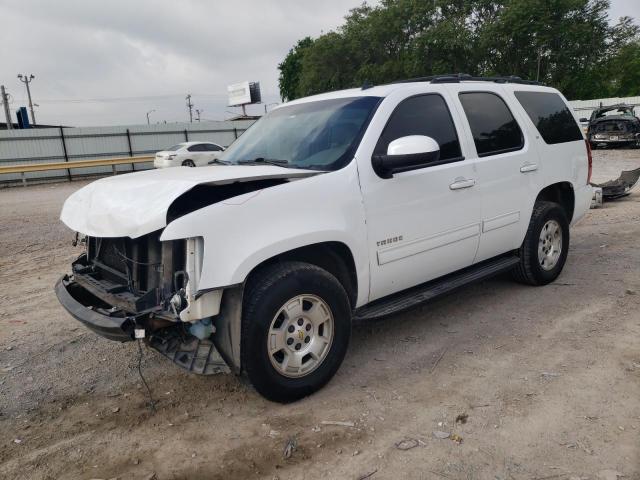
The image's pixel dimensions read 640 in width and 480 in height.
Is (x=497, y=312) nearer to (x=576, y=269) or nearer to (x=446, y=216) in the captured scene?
(x=446, y=216)

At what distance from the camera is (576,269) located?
18.4ft

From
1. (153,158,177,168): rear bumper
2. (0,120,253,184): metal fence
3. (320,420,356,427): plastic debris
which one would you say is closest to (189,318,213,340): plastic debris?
(320,420,356,427): plastic debris

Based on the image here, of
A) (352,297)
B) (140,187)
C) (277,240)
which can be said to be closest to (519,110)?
(352,297)

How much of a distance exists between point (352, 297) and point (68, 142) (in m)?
25.5

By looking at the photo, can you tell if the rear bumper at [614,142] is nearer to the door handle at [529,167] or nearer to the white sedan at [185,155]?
the white sedan at [185,155]

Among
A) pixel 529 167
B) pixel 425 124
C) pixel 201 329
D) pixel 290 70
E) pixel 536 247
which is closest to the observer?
pixel 201 329

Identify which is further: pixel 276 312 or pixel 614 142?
pixel 614 142

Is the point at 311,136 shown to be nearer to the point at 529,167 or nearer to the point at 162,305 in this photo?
the point at 162,305

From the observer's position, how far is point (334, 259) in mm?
3367

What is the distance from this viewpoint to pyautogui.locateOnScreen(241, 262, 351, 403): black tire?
2.86 m

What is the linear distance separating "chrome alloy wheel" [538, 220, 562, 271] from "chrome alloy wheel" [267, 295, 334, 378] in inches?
108

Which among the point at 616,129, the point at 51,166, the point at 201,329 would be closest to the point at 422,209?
the point at 201,329

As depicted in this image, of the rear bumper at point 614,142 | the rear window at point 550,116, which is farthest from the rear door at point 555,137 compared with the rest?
the rear bumper at point 614,142

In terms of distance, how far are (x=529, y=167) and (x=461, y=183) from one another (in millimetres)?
1102
